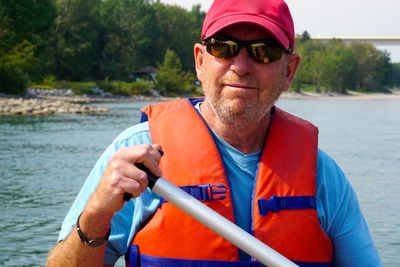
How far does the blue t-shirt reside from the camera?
2.05 metres

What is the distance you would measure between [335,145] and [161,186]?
68.6 ft

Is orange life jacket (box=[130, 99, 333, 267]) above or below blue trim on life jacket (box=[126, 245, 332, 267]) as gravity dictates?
above

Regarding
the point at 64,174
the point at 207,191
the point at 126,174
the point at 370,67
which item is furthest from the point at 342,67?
the point at 126,174

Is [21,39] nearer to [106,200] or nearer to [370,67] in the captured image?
[106,200]

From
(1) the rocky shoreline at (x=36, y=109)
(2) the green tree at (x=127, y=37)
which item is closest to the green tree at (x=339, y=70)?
(2) the green tree at (x=127, y=37)

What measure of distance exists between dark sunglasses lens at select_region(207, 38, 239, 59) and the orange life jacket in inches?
12.0

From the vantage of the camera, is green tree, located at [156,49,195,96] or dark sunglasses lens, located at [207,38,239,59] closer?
dark sunglasses lens, located at [207,38,239,59]

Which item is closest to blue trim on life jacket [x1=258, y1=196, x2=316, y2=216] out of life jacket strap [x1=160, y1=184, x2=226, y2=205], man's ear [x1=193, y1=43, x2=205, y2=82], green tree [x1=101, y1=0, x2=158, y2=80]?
life jacket strap [x1=160, y1=184, x2=226, y2=205]

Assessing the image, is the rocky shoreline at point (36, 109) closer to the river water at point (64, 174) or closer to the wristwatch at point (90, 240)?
the river water at point (64, 174)

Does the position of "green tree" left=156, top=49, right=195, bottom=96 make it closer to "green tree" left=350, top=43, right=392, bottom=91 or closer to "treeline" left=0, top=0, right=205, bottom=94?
"treeline" left=0, top=0, right=205, bottom=94

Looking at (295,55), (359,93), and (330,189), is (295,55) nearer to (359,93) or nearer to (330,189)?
(330,189)

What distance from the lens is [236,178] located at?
7.24ft

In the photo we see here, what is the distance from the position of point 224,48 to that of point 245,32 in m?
0.08

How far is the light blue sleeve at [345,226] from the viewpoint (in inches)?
83.7
